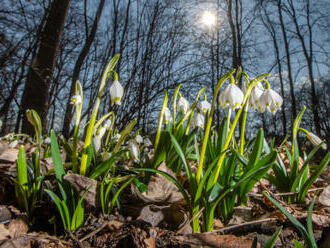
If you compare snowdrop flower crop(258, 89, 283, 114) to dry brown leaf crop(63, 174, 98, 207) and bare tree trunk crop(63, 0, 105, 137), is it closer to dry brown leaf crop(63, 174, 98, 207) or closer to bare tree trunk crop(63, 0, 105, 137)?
dry brown leaf crop(63, 174, 98, 207)

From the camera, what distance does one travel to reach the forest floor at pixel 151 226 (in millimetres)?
820

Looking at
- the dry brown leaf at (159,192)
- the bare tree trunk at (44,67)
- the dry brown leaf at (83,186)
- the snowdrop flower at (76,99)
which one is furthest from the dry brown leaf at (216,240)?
the bare tree trunk at (44,67)

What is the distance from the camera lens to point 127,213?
108cm

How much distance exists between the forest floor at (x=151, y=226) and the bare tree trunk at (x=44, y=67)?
2791mm

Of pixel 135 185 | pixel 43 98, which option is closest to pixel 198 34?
pixel 43 98

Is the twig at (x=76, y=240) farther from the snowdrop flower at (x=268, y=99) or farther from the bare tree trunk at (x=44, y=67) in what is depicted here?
the bare tree trunk at (x=44, y=67)

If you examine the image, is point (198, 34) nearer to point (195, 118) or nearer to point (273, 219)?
point (195, 118)

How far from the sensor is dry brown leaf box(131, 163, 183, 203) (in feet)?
3.62

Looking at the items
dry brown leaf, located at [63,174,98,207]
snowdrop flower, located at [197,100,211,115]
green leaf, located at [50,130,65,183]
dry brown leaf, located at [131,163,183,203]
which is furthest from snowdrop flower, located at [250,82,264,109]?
green leaf, located at [50,130,65,183]

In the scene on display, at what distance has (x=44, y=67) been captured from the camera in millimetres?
3822

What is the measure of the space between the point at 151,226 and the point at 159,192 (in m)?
0.25

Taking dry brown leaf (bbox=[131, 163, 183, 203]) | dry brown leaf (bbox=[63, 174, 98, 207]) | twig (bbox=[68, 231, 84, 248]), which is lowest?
twig (bbox=[68, 231, 84, 248])

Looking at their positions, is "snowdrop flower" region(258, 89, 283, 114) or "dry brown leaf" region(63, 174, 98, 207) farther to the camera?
"snowdrop flower" region(258, 89, 283, 114)

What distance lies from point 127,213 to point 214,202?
1.38ft
